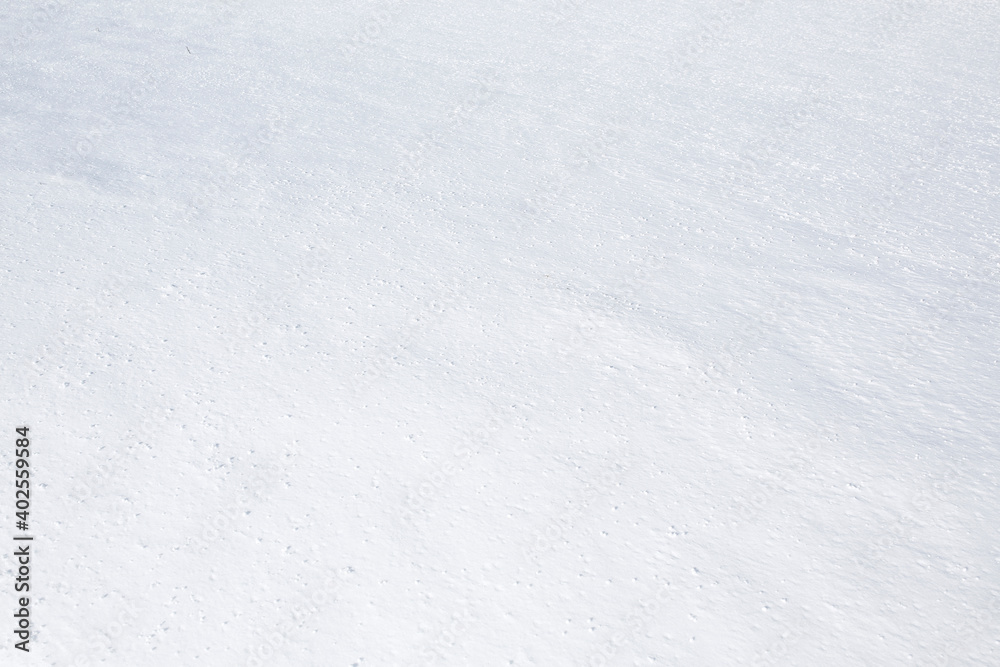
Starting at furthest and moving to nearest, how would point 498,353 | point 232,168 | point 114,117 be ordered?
point 114,117 → point 232,168 → point 498,353

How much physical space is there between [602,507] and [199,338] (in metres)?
1.29

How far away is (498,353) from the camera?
7.75ft

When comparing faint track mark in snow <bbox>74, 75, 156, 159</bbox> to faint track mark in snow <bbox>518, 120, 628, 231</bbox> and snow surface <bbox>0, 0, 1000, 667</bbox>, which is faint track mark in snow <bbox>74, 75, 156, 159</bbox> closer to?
snow surface <bbox>0, 0, 1000, 667</bbox>

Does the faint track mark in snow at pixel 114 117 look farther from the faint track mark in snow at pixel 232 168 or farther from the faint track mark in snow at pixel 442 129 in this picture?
the faint track mark in snow at pixel 442 129

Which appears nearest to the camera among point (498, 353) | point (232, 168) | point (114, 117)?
point (498, 353)

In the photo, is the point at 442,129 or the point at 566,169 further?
the point at 442,129

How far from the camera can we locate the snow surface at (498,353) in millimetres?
1730

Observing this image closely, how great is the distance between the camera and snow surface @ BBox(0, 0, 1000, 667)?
1.73m

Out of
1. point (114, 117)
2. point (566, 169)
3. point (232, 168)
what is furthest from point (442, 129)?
point (114, 117)

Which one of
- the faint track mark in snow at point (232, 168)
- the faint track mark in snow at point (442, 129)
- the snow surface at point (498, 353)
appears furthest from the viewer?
the faint track mark in snow at point (442, 129)

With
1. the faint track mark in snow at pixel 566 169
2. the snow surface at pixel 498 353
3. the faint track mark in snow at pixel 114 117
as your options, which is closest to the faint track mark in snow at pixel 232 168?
→ the snow surface at pixel 498 353

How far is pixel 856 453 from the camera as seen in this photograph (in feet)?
6.82

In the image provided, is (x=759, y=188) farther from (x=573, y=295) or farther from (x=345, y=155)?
(x=345, y=155)

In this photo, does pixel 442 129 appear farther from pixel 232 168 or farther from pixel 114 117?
pixel 114 117
